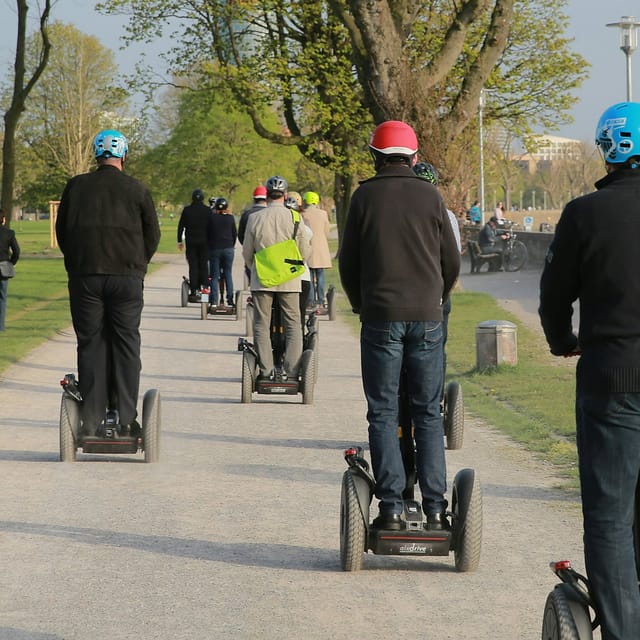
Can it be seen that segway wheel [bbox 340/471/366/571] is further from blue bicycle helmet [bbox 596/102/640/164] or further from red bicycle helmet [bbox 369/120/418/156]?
blue bicycle helmet [bbox 596/102/640/164]

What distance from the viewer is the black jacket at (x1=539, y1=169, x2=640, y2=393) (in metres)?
4.04

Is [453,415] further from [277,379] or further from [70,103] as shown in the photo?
[70,103]

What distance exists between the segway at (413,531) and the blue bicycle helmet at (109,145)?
3.58 metres

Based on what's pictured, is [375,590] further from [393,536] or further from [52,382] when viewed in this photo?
[52,382]

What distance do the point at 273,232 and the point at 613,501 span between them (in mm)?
8118

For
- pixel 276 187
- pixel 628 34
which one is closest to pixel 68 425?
pixel 276 187

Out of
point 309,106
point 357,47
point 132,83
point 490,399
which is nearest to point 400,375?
point 490,399

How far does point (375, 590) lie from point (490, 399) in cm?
682

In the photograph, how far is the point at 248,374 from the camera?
12242 mm

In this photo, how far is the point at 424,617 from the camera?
549 centimetres

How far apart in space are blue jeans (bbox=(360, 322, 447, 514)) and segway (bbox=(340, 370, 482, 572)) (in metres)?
0.08

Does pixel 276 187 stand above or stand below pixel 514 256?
above

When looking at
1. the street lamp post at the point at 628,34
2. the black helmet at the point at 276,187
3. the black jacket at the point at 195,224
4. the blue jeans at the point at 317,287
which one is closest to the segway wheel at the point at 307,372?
the black helmet at the point at 276,187

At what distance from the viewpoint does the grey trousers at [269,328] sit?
1226 cm
